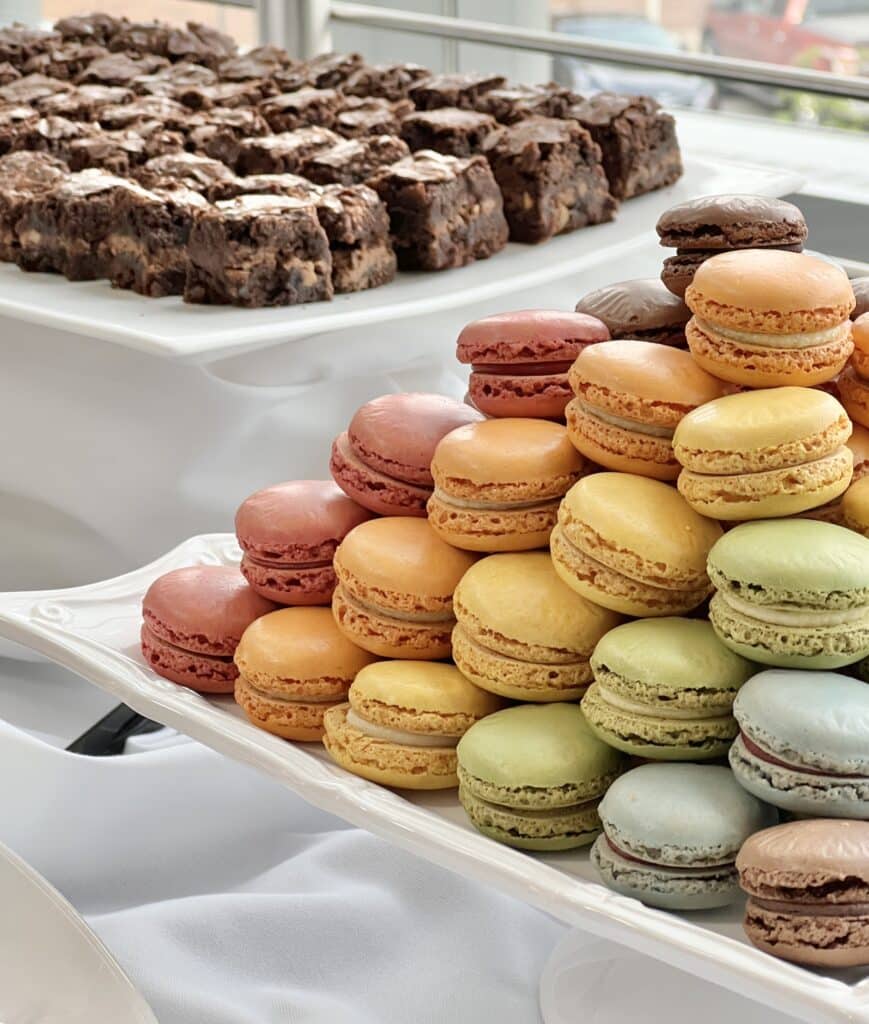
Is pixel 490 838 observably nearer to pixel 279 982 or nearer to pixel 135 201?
pixel 279 982

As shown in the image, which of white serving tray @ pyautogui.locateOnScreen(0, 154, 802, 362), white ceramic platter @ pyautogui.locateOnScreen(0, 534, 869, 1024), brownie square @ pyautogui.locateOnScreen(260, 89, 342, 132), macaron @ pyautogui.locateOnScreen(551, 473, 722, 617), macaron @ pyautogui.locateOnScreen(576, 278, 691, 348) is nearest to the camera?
white ceramic platter @ pyautogui.locateOnScreen(0, 534, 869, 1024)

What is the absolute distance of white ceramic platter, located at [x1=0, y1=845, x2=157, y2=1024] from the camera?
1.88ft

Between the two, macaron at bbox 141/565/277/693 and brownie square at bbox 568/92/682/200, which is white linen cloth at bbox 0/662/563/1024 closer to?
macaron at bbox 141/565/277/693

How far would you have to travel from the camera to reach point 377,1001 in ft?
2.41

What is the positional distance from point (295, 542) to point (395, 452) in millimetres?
71

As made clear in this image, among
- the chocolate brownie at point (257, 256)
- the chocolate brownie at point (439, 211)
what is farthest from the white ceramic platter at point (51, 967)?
the chocolate brownie at point (439, 211)

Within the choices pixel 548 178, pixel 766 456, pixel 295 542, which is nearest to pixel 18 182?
pixel 548 178

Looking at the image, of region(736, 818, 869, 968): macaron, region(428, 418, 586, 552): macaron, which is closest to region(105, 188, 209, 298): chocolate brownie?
region(428, 418, 586, 552): macaron

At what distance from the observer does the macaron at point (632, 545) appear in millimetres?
605

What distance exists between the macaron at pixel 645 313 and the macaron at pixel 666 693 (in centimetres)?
17

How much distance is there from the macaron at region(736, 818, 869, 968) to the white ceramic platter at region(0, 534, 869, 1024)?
10mm

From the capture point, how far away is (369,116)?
1.47 m

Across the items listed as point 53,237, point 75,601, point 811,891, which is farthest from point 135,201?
point 811,891

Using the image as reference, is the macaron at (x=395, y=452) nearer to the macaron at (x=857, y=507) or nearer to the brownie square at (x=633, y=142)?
the macaron at (x=857, y=507)
